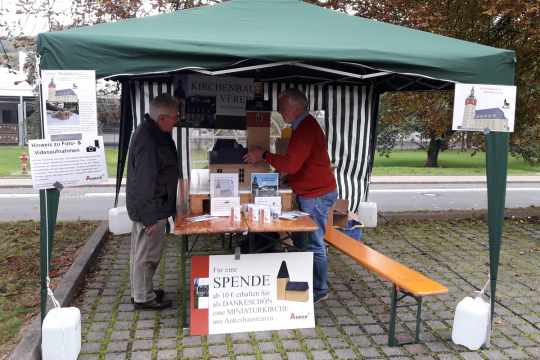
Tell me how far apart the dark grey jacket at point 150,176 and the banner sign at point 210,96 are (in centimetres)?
118

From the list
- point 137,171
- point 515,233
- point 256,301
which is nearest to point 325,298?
point 256,301

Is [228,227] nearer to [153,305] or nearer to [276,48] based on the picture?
[153,305]

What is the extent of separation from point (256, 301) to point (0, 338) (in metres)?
2.07

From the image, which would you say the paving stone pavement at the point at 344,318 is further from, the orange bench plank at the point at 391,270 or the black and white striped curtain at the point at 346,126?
the black and white striped curtain at the point at 346,126

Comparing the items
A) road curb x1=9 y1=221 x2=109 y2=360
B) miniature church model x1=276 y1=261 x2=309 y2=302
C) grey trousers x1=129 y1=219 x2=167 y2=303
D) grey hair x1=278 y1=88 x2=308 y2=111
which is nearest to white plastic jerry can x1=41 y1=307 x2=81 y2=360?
road curb x1=9 y1=221 x2=109 y2=360

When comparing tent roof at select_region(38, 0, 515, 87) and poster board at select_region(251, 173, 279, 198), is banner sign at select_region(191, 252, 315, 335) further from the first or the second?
tent roof at select_region(38, 0, 515, 87)

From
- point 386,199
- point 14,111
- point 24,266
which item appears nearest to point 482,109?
point 24,266

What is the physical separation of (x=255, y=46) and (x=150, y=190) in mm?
1488

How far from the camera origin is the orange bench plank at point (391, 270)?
3343mm

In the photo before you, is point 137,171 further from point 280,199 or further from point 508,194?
point 508,194

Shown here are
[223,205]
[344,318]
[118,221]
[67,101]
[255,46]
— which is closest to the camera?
[67,101]

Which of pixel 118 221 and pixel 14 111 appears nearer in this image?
pixel 118 221

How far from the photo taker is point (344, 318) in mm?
3953

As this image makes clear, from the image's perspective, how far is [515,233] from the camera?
7.17 metres
